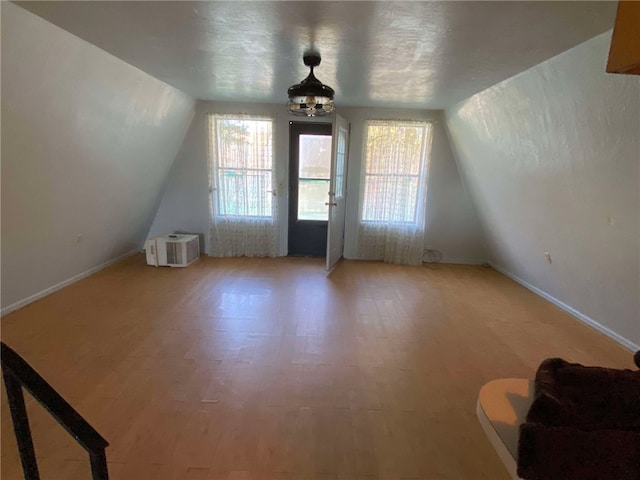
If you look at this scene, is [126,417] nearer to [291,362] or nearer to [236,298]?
[291,362]

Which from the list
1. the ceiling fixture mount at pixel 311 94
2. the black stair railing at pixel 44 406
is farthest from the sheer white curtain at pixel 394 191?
the black stair railing at pixel 44 406

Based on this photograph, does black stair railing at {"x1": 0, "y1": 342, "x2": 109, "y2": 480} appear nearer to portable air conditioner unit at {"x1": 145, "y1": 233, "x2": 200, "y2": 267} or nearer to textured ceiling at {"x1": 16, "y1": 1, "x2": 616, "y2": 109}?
textured ceiling at {"x1": 16, "y1": 1, "x2": 616, "y2": 109}

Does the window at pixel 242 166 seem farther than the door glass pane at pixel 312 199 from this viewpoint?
No

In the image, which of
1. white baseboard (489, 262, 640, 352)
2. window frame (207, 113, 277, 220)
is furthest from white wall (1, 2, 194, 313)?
white baseboard (489, 262, 640, 352)

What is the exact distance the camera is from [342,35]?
6.81 feet

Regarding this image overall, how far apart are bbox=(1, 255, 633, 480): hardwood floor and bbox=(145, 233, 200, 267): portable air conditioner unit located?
1.01 feet

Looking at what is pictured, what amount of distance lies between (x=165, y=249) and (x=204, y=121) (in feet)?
6.06

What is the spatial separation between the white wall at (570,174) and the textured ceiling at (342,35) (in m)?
0.23

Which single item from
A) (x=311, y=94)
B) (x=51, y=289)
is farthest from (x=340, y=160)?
(x=51, y=289)

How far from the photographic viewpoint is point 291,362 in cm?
260

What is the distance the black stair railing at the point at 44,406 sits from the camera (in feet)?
2.54

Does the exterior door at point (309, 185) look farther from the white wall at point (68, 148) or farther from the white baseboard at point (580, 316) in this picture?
the white baseboard at point (580, 316)

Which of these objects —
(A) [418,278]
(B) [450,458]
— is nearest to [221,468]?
(B) [450,458]

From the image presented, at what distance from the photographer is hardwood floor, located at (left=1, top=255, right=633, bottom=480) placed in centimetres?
176
